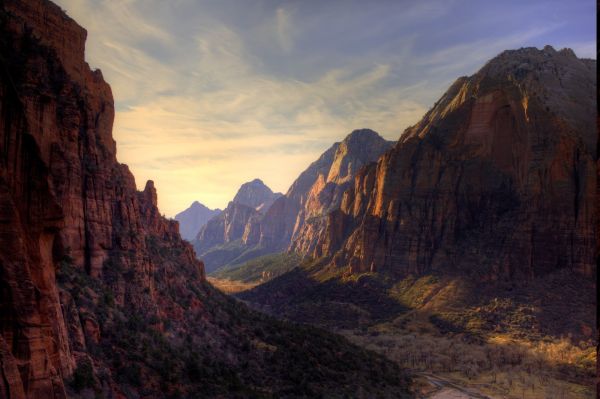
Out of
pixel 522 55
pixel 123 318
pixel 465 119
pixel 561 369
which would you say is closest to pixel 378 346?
pixel 561 369

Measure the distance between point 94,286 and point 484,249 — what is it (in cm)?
9794

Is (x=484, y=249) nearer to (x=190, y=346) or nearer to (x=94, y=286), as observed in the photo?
(x=190, y=346)

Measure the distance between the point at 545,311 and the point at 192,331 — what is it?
245 ft

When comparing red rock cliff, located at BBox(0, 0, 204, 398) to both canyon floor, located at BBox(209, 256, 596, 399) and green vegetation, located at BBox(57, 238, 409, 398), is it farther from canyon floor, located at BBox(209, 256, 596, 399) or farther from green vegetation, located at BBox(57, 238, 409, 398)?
canyon floor, located at BBox(209, 256, 596, 399)

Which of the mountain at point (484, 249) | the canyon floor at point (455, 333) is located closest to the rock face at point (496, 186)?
the mountain at point (484, 249)

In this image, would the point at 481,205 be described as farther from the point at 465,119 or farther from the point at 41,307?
the point at 41,307

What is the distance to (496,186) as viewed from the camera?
120750 mm

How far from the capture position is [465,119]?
131875mm

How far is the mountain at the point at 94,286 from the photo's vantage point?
1734 cm

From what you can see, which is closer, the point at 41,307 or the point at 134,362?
the point at 41,307

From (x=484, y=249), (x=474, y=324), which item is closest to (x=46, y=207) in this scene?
(x=474, y=324)

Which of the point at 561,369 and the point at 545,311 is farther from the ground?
the point at 545,311

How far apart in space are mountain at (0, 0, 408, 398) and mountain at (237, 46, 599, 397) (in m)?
31.2

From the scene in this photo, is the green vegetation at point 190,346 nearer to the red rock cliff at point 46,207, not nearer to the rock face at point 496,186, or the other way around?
the red rock cliff at point 46,207
